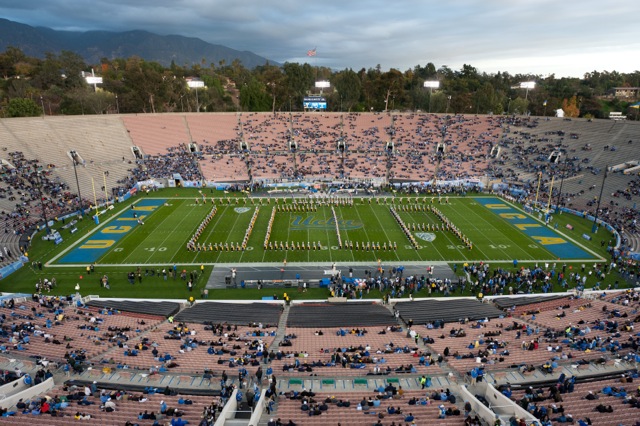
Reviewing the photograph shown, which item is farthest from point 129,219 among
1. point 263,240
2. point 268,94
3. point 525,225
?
point 268,94

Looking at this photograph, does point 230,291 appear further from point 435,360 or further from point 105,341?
point 435,360

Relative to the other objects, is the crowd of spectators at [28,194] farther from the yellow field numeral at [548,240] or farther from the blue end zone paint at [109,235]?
the yellow field numeral at [548,240]

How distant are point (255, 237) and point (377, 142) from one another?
3204 centimetres

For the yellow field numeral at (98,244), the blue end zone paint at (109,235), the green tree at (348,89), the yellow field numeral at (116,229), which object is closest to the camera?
the blue end zone paint at (109,235)

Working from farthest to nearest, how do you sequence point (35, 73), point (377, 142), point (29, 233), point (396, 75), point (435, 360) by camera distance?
point (35, 73) < point (396, 75) < point (377, 142) < point (29, 233) < point (435, 360)

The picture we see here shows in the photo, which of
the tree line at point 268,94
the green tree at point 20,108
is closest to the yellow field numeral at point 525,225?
the tree line at point 268,94

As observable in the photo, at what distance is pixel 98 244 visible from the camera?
30.0m

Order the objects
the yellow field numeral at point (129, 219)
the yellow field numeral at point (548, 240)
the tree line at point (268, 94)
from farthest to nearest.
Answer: the tree line at point (268, 94) < the yellow field numeral at point (129, 219) < the yellow field numeral at point (548, 240)

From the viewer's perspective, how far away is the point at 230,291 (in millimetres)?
23359

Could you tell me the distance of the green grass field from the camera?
2534cm

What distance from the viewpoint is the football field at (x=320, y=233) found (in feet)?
91.8

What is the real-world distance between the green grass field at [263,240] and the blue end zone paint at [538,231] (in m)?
0.32

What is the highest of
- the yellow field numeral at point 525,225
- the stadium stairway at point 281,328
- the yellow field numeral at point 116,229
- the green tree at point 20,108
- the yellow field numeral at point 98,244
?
the green tree at point 20,108

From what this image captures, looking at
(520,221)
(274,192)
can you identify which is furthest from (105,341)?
(520,221)
